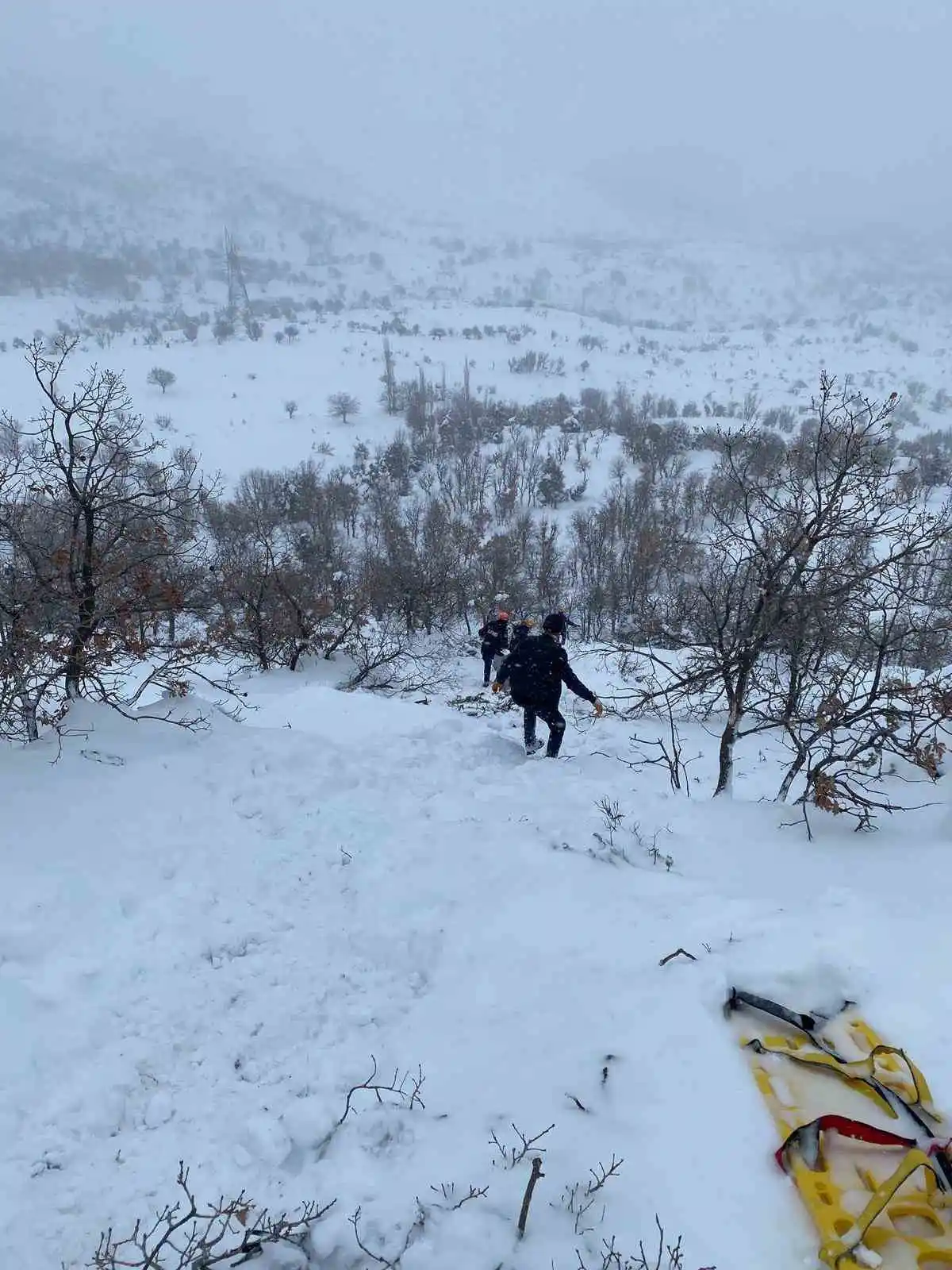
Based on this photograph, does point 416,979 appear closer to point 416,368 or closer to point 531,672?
point 531,672

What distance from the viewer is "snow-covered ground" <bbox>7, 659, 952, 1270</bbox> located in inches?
95.6

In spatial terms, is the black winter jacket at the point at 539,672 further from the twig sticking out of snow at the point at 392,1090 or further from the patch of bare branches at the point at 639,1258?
the patch of bare branches at the point at 639,1258

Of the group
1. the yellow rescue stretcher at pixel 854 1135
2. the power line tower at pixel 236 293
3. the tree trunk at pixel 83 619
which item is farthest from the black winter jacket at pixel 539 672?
the power line tower at pixel 236 293

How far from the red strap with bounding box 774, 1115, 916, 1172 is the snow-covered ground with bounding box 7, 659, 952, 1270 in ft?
0.37

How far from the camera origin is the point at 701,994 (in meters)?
3.10

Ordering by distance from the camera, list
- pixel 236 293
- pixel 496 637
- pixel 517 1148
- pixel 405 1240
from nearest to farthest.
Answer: pixel 405 1240, pixel 517 1148, pixel 496 637, pixel 236 293

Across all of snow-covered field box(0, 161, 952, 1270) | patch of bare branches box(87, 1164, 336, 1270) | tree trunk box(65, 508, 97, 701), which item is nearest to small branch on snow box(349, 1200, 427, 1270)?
snow-covered field box(0, 161, 952, 1270)

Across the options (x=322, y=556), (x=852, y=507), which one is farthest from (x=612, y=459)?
(x=852, y=507)

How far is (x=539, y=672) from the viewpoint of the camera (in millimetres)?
7250

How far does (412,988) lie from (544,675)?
4.12 meters

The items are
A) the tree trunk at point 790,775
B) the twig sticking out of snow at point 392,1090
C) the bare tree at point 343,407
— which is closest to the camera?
the twig sticking out of snow at point 392,1090

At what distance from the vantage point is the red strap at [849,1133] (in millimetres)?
2346

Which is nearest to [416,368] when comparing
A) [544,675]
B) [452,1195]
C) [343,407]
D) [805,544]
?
[343,407]

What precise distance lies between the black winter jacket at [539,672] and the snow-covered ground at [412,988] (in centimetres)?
169
